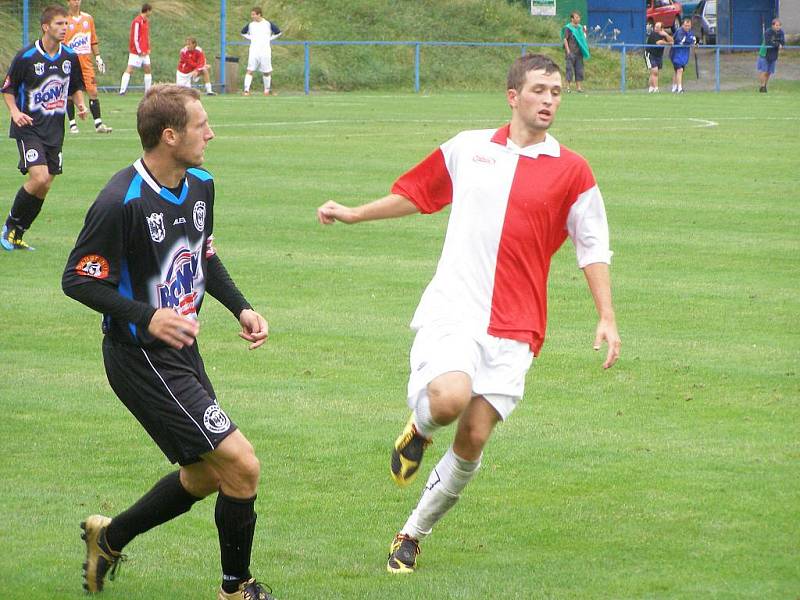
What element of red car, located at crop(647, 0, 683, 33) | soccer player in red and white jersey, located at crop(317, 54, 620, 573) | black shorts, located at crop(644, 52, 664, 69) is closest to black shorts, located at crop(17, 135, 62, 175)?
soccer player in red and white jersey, located at crop(317, 54, 620, 573)

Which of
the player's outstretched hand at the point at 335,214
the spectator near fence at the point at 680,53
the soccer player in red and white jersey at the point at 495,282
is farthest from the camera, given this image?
the spectator near fence at the point at 680,53

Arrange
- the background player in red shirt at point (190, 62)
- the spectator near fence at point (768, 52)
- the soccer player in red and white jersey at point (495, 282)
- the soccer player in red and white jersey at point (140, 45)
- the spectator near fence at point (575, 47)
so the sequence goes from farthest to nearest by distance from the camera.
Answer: the spectator near fence at point (768, 52), the spectator near fence at point (575, 47), the background player in red shirt at point (190, 62), the soccer player in red and white jersey at point (140, 45), the soccer player in red and white jersey at point (495, 282)

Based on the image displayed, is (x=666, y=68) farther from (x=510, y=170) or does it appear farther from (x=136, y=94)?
(x=510, y=170)

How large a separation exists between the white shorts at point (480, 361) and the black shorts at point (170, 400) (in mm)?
871

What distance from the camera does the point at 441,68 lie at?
48.7 m

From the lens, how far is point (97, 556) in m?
5.77

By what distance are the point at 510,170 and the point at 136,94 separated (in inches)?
1426

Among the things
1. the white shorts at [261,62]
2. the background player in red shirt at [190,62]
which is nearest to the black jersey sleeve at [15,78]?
the background player in red shirt at [190,62]

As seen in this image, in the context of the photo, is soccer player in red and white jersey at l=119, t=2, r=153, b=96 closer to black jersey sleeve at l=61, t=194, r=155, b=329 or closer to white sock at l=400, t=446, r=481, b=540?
white sock at l=400, t=446, r=481, b=540

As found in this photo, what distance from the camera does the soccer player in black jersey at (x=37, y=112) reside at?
46.8 feet

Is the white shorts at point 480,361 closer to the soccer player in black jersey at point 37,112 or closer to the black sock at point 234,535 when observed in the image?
the black sock at point 234,535

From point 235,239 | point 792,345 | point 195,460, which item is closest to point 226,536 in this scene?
point 195,460

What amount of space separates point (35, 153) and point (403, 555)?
9.50m

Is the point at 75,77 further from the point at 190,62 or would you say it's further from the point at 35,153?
the point at 190,62
